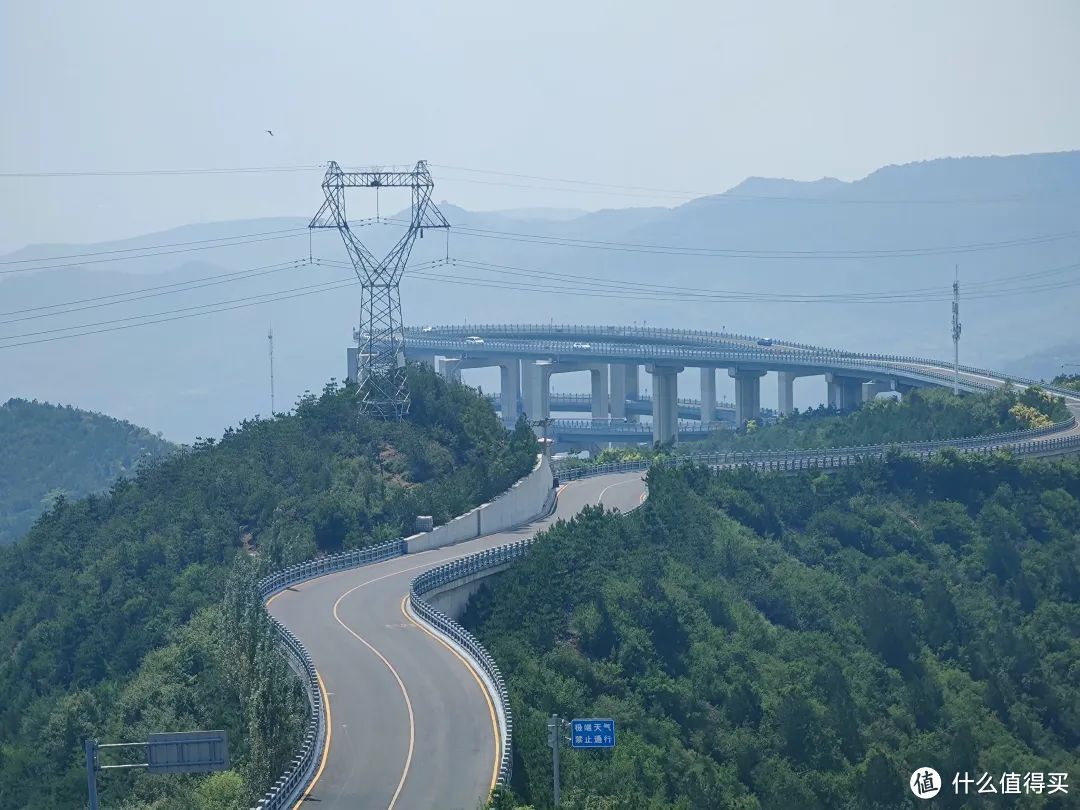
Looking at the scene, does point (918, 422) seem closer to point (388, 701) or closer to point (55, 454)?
point (388, 701)

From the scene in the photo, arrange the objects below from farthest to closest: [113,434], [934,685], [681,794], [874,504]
A: [113,434] < [874,504] < [934,685] < [681,794]

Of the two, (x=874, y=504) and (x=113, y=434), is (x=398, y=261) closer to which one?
(x=874, y=504)

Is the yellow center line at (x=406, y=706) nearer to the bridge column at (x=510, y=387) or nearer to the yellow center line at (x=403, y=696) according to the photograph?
the yellow center line at (x=403, y=696)

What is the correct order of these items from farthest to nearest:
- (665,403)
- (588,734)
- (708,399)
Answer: (708,399) → (665,403) → (588,734)

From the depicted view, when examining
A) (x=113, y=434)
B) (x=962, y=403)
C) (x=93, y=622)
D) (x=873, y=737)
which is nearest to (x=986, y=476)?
(x=962, y=403)

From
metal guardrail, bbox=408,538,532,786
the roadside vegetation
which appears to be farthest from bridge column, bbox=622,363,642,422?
metal guardrail, bbox=408,538,532,786

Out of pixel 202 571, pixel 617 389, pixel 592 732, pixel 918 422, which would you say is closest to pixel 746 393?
pixel 617 389
